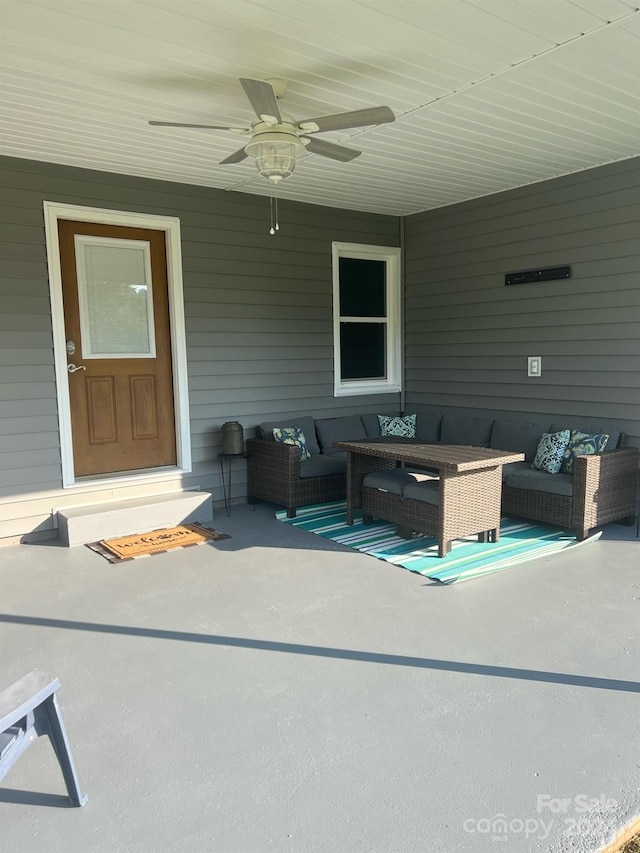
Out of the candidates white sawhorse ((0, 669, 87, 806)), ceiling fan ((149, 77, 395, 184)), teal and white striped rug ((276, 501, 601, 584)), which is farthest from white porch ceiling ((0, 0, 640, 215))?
teal and white striped rug ((276, 501, 601, 584))

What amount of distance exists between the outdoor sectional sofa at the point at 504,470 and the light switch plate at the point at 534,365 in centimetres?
47

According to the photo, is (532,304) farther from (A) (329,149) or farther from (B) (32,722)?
(B) (32,722)

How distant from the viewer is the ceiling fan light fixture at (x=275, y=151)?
3268 millimetres

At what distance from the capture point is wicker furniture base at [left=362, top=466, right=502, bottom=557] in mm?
4004

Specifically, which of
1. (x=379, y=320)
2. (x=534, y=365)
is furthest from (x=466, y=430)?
(x=379, y=320)

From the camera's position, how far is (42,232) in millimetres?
4512

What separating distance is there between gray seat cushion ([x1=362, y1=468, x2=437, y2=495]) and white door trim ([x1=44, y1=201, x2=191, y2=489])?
5.37 ft

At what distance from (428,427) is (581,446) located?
1.67m

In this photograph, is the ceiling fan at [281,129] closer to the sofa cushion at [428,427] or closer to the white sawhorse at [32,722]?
the white sawhorse at [32,722]

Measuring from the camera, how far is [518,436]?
17.2 feet

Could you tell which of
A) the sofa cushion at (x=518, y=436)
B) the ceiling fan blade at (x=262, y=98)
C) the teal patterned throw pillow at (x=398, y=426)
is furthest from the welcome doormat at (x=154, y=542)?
the ceiling fan blade at (x=262, y=98)

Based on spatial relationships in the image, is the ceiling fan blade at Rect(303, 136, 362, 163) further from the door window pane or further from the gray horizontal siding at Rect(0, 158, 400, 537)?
the door window pane

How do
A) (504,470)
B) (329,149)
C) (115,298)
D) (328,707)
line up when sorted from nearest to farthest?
(328,707)
(329,149)
(504,470)
(115,298)

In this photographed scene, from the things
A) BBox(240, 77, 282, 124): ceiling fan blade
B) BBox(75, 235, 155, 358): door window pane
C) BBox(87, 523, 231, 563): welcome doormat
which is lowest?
BBox(87, 523, 231, 563): welcome doormat
